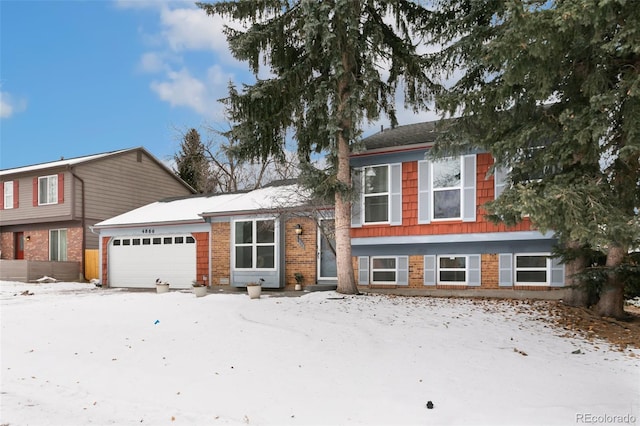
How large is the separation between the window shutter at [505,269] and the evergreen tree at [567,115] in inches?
86.1

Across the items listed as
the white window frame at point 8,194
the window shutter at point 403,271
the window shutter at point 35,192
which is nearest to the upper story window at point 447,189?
the window shutter at point 403,271

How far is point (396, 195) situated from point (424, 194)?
81cm

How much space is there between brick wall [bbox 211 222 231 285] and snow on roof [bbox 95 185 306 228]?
1.92 feet

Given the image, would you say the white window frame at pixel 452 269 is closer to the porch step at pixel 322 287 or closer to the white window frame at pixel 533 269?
the white window frame at pixel 533 269

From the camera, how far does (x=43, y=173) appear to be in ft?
75.3

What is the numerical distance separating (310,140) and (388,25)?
3.92 metres

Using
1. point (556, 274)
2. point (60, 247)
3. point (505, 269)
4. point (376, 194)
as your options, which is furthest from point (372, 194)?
point (60, 247)

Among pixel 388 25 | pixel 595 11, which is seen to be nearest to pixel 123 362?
pixel 595 11

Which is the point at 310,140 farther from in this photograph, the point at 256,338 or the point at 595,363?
the point at 595,363

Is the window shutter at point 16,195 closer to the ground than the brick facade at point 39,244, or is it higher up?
higher up

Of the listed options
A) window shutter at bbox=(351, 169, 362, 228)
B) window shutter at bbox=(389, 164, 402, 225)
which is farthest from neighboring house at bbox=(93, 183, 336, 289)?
window shutter at bbox=(389, 164, 402, 225)

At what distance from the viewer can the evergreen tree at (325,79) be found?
37.4 ft

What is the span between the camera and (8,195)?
24.4 m

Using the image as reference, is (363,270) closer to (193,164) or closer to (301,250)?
(301,250)
